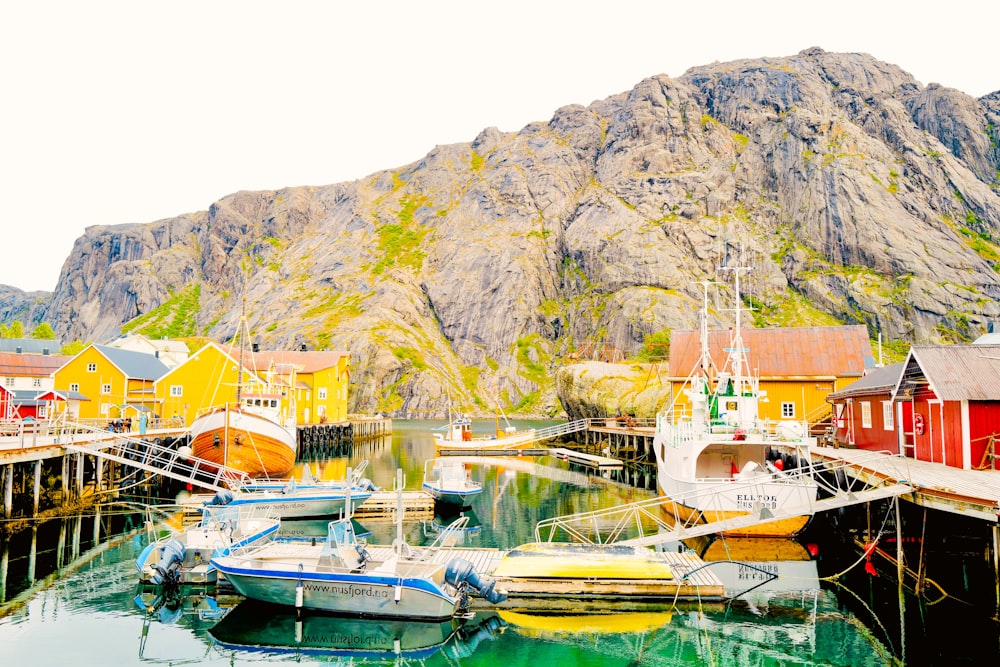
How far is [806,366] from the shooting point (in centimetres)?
5109

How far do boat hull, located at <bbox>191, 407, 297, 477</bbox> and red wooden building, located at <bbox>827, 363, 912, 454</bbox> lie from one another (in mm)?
32325

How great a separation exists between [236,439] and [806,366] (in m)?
41.0

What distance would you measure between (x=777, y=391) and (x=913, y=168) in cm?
12982

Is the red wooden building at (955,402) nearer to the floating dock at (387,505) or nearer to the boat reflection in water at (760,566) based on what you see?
the boat reflection in water at (760,566)

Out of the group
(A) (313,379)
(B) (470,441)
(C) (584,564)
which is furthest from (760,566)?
(A) (313,379)

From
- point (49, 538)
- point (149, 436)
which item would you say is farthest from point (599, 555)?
point (149, 436)

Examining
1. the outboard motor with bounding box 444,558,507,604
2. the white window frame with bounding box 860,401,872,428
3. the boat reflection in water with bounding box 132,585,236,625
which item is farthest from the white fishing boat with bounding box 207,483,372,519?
the white window frame with bounding box 860,401,872,428

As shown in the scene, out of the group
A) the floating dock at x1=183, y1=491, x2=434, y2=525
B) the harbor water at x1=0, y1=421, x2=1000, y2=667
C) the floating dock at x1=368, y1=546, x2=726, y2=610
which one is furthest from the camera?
the floating dock at x1=183, y1=491, x2=434, y2=525

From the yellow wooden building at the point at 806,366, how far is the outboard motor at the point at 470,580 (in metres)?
34.8

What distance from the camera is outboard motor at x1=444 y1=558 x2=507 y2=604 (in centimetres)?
1756

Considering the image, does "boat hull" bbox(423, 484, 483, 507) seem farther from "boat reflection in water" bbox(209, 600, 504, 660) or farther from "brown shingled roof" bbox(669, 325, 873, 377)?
"brown shingled roof" bbox(669, 325, 873, 377)

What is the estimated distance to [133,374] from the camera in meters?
61.0

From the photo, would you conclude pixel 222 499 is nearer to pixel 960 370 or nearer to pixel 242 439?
pixel 242 439

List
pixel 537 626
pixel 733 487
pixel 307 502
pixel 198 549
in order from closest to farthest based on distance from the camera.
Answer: pixel 537 626 < pixel 198 549 < pixel 733 487 < pixel 307 502
